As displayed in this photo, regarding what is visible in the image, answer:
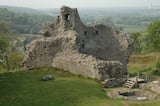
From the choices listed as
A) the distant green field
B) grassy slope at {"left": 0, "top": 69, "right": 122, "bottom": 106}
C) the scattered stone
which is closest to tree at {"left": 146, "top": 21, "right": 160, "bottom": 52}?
the distant green field

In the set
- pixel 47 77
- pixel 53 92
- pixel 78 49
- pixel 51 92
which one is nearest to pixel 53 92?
pixel 53 92

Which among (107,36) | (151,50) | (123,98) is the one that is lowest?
(151,50)

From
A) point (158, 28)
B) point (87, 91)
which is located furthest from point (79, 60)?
Result: point (158, 28)

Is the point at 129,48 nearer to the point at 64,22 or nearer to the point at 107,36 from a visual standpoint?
the point at 107,36

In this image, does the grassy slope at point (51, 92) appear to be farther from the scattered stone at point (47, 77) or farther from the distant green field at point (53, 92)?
the scattered stone at point (47, 77)

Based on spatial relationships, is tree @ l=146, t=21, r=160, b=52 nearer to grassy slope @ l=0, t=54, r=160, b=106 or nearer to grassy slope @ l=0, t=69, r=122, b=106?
grassy slope @ l=0, t=54, r=160, b=106

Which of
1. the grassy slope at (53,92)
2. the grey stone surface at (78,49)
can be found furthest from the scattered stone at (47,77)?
the grey stone surface at (78,49)

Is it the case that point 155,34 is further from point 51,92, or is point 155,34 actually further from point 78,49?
point 51,92

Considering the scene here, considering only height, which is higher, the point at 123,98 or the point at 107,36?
the point at 107,36
